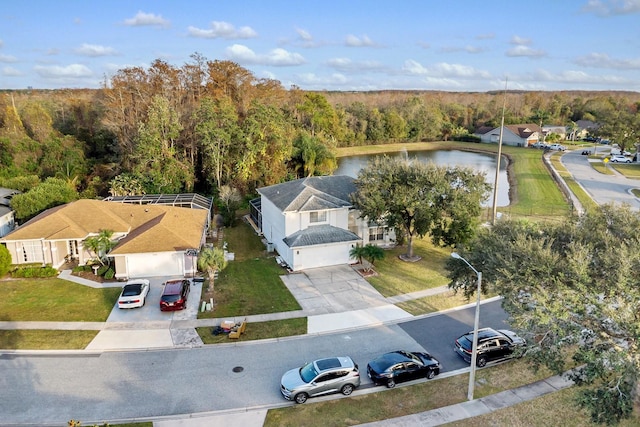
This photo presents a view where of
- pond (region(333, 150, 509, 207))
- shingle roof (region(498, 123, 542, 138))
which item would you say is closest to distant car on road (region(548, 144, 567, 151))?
shingle roof (region(498, 123, 542, 138))

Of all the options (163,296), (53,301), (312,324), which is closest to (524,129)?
(312,324)

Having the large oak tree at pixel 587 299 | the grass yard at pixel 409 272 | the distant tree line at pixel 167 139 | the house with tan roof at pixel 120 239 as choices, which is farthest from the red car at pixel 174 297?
the distant tree line at pixel 167 139

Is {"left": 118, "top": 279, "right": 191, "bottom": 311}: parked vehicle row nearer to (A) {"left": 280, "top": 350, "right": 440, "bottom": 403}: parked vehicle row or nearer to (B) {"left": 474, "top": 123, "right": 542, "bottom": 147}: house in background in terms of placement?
(A) {"left": 280, "top": 350, "right": 440, "bottom": 403}: parked vehicle row

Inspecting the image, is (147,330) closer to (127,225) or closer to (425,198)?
(127,225)

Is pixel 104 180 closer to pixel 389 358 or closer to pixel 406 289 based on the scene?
pixel 406 289

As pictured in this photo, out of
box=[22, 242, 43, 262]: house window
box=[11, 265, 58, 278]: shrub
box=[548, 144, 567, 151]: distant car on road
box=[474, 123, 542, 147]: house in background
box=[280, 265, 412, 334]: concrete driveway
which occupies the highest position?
box=[474, 123, 542, 147]: house in background

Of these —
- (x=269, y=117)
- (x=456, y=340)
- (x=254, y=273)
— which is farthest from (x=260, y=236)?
(x=456, y=340)

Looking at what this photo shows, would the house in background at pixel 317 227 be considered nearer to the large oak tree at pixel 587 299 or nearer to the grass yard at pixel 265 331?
the grass yard at pixel 265 331
